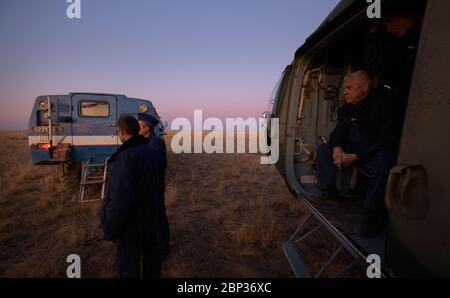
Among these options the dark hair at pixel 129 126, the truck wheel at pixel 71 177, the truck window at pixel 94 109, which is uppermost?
the truck window at pixel 94 109

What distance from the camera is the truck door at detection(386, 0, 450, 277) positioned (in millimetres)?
1087

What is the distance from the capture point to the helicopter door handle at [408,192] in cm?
118

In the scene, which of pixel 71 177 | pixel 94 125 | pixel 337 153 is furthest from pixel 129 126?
pixel 71 177

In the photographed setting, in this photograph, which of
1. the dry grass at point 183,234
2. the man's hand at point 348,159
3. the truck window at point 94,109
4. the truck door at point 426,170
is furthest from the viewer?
the truck window at point 94,109

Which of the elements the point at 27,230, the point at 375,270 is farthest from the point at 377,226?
the point at 27,230

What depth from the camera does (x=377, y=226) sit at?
6.88 ft

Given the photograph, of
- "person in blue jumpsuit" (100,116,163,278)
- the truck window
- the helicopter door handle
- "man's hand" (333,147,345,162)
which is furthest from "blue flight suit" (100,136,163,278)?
the truck window

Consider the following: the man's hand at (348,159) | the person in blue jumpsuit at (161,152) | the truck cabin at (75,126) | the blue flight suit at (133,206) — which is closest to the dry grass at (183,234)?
the person in blue jumpsuit at (161,152)

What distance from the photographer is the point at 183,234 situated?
406 centimetres

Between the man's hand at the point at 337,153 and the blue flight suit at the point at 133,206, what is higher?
the man's hand at the point at 337,153

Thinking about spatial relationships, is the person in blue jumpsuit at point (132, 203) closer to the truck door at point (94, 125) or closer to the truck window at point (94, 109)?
the truck door at point (94, 125)

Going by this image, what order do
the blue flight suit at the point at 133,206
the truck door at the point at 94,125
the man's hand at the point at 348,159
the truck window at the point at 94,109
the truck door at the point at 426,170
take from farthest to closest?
1. the truck window at the point at 94,109
2. the truck door at the point at 94,125
3. the man's hand at the point at 348,159
4. the blue flight suit at the point at 133,206
5. the truck door at the point at 426,170

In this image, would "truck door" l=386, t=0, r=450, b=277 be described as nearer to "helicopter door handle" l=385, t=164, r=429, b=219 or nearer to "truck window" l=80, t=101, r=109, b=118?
"helicopter door handle" l=385, t=164, r=429, b=219

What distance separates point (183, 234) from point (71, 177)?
5.84 m
